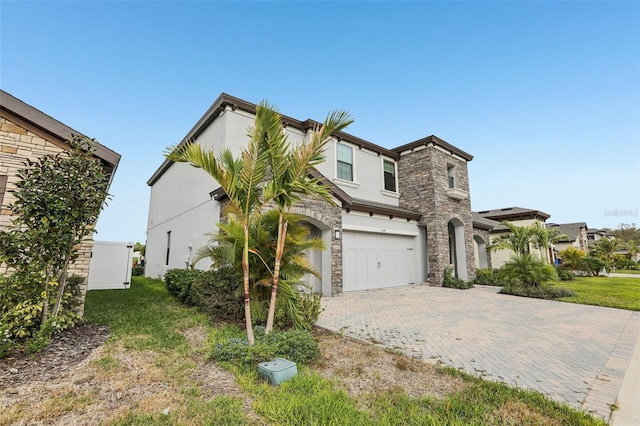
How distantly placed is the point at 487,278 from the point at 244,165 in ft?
54.2

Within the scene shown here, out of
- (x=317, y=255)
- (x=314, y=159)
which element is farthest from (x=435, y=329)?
(x=317, y=255)

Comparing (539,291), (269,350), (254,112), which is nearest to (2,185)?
(269,350)

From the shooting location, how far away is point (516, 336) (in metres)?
5.93

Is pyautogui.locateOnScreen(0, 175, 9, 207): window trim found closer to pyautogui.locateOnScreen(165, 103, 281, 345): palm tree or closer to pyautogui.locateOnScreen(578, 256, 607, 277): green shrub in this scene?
pyautogui.locateOnScreen(165, 103, 281, 345): palm tree

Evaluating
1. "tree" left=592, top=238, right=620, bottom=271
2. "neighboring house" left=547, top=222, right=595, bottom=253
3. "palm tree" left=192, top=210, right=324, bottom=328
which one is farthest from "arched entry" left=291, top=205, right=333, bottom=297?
"neighboring house" left=547, top=222, right=595, bottom=253

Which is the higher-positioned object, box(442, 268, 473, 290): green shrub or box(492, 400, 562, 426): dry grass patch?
box(442, 268, 473, 290): green shrub

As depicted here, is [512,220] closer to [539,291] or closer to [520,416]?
[539,291]

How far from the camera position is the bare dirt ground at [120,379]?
284 centimetres

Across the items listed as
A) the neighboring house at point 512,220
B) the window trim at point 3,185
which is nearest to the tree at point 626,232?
the neighboring house at point 512,220

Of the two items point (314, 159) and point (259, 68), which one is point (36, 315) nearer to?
point (314, 159)

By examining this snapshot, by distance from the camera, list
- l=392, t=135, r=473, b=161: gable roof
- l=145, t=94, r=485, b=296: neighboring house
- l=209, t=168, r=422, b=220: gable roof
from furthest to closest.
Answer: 1. l=392, t=135, r=473, b=161: gable roof
2. l=145, t=94, r=485, b=296: neighboring house
3. l=209, t=168, r=422, b=220: gable roof

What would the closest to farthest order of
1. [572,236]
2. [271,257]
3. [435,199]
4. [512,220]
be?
[271,257] → [435,199] → [512,220] → [572,236]

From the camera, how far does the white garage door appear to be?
40.1ft

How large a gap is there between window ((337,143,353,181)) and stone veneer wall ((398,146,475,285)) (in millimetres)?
3887
